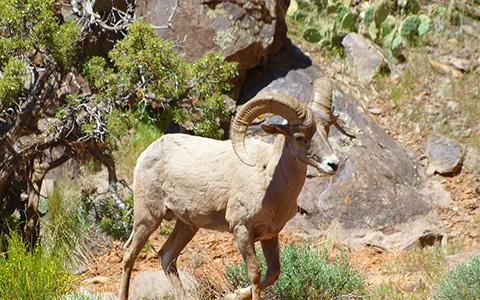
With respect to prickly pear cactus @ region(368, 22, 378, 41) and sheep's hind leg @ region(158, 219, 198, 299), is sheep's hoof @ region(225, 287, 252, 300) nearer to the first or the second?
sheep's hind leg @ region(158, 219, 198, 299)

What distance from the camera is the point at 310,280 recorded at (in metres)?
5.91

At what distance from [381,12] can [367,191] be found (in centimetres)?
524

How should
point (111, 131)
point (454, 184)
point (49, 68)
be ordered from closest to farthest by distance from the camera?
point (111, 131)
point (49, 68)
point (454, 184)

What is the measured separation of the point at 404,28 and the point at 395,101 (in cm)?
204

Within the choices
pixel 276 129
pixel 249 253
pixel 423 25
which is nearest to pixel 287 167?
pixel 276 129

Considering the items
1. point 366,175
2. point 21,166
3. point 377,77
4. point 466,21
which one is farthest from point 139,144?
point 466,21

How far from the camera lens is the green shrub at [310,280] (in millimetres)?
5801

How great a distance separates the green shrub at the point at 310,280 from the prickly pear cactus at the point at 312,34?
22.4ft

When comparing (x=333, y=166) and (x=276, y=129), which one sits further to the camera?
(x=276, y=129)

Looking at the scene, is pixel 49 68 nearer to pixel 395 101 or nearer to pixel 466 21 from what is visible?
pixel 395 101

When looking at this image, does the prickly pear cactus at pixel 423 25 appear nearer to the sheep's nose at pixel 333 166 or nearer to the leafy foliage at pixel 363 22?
the leafy foliage at pixel 363 22

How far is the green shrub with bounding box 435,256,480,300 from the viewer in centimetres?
553

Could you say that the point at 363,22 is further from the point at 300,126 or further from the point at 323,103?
the point at 300,126

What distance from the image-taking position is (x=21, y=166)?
7.43m
